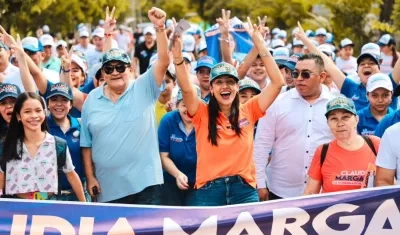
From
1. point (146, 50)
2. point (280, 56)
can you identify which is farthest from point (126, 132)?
point (146, 50)

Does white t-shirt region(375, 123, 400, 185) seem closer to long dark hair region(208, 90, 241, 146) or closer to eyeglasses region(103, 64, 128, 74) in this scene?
long dark hair region(208, 90, 241, 146)

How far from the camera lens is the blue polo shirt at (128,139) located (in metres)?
6.86

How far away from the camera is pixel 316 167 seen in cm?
664

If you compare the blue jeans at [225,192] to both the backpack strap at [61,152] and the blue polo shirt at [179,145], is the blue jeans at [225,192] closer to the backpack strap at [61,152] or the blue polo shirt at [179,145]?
the blue polo shirt at [179,145]

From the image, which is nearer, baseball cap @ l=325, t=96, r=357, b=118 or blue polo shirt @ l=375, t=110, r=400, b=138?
baseball cap @ l=325, t=96, r=357, b=118

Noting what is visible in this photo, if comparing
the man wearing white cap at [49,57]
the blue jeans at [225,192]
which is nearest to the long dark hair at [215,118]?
the blue jeans at [225,192]

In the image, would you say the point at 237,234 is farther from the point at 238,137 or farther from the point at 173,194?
the point at 173,194

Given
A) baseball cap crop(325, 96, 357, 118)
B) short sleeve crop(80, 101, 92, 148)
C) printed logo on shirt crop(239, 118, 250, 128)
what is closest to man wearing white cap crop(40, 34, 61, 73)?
short sleeve crop(80, 101, 92, 148)

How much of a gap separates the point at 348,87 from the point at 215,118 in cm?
236

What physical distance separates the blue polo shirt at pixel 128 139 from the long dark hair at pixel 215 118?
1.71 ft

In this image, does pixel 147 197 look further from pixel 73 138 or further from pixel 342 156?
pixel 342 156

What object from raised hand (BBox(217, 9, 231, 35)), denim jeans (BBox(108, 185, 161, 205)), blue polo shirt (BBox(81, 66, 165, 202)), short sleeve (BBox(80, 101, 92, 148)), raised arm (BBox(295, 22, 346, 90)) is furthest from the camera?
raised hand (BBox(217, 9, 231, 35))

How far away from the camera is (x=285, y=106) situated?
7363 millimetres

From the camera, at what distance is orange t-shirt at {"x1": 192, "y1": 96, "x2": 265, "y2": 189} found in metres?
6.62
